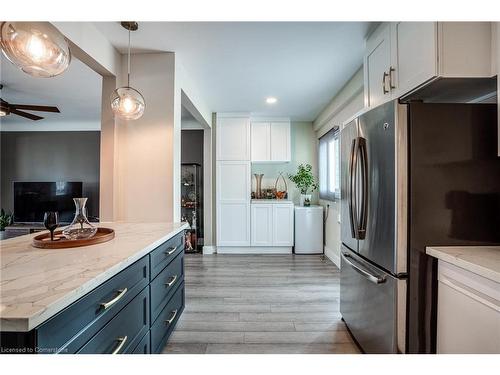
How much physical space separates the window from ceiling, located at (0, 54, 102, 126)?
3451 mm

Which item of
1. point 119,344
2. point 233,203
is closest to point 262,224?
point 233,203

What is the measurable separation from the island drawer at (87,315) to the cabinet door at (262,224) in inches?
132

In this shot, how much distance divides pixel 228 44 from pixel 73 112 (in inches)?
152

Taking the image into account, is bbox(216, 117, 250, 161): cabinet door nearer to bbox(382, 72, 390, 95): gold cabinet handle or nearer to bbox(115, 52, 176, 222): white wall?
bbox(115, 52, 176, 222): white wall

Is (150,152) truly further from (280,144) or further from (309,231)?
(309,231)

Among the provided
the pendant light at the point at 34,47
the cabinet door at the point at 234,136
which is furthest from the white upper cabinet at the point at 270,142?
the pendant light at the point at 34,47

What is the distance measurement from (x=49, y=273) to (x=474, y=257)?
1841 mm

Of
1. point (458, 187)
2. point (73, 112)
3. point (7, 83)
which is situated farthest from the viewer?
point (73, 112)

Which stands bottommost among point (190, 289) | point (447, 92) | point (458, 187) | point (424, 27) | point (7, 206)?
point (190, 289)

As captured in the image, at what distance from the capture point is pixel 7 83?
340 cm

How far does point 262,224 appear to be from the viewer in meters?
4.60

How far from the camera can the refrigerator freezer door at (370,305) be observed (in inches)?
58.0

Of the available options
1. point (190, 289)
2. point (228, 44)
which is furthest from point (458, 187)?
point (190, 289)
